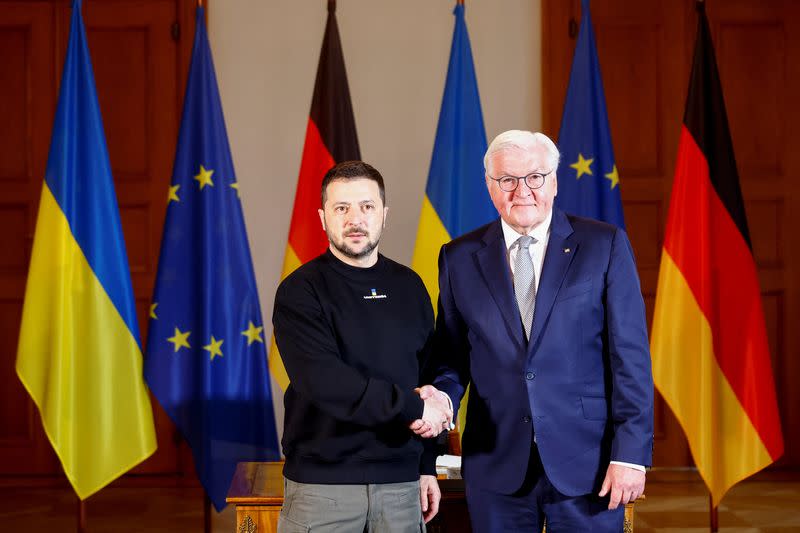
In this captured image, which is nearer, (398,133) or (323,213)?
(323,213)

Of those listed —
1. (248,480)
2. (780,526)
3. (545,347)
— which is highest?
(545,347)

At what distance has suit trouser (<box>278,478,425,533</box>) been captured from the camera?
204 cm

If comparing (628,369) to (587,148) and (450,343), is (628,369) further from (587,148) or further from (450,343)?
(587,148)

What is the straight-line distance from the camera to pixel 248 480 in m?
2.76

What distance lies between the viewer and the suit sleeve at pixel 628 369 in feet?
6.69

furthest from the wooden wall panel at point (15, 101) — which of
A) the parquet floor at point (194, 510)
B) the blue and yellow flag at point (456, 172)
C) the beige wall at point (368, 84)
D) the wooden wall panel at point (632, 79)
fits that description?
the wooden wall panel at point (632, 79)

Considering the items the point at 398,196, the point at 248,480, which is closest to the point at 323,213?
the point at 248,480

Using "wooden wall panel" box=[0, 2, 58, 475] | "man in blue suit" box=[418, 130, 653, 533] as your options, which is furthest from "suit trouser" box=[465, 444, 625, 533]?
"wooden wall panel" box=[0, 2, 58, 475]

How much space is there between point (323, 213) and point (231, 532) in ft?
8.42

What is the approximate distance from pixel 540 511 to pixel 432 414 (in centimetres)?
34

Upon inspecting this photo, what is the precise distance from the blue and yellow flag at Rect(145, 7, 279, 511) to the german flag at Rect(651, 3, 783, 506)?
5.87 feet

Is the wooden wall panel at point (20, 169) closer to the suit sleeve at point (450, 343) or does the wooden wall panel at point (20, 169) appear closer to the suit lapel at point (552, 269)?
the suit sleeve at point (450, 343)

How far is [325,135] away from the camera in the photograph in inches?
164

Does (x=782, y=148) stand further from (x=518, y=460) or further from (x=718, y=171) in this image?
(x=518, y=460)
